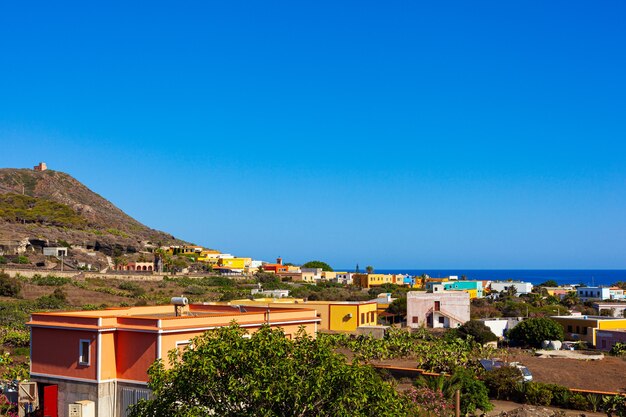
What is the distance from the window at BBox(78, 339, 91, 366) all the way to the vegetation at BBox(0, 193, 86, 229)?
8454 cm

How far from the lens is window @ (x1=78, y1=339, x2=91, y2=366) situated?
59.7 ft

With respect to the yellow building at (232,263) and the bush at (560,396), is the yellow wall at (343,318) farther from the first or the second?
the yellow building at (232,263)

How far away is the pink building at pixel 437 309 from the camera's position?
5191 centimetres

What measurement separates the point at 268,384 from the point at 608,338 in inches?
1429

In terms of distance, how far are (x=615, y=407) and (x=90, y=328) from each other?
53.9 feet

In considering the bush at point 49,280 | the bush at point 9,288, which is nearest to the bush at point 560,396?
the bush at point 9,288

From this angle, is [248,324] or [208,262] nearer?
[248,324]

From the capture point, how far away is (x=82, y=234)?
317 feet

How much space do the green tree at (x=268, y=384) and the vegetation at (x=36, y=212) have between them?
92.0 metres

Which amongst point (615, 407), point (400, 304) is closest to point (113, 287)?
→ point (400, 304)

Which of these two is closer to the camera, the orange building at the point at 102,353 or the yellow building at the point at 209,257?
the orange building at the point at 102,353

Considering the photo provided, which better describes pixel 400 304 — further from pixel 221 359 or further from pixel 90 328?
pixel 221 359

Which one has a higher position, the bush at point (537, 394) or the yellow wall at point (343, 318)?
the yellow wall at point (343, 318)

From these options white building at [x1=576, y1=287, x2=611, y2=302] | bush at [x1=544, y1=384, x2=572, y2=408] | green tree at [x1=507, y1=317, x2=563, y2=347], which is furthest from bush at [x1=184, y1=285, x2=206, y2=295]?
white building at [x1=576, y1=287, x2=611, y2=302]
